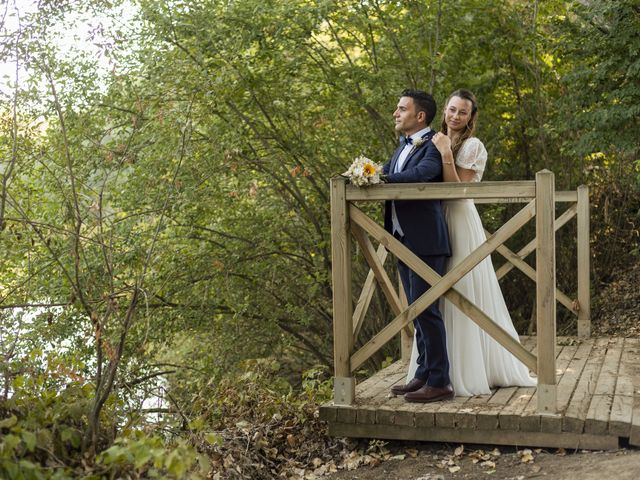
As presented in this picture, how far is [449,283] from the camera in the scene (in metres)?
4.80

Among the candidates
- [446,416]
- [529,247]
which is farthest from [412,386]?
[529,247]

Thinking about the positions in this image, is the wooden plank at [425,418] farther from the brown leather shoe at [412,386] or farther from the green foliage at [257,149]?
the green foliage at [257,149]

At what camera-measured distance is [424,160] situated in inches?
195

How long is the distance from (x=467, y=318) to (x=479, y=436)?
2.60ft

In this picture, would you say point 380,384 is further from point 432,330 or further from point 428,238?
point 428,238

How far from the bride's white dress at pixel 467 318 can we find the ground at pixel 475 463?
1.61 feet

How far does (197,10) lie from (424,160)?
4035 millimetres

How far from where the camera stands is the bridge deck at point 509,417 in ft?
15.0

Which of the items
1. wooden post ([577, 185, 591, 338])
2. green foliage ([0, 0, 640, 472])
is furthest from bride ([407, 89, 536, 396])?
wooden post ([577, 185, 591, 338])

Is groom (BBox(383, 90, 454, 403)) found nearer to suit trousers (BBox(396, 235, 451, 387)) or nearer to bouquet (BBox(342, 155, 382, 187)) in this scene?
suit trousers (BBox(396, 235, 451, 387))

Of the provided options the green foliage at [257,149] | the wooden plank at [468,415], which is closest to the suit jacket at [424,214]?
the wooden plank at [468,415]

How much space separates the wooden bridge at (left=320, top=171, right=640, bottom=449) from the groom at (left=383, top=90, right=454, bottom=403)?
138 millimetres

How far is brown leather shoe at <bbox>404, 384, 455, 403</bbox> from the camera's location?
5.09 m

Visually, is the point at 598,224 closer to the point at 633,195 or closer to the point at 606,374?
the point at 633,195
